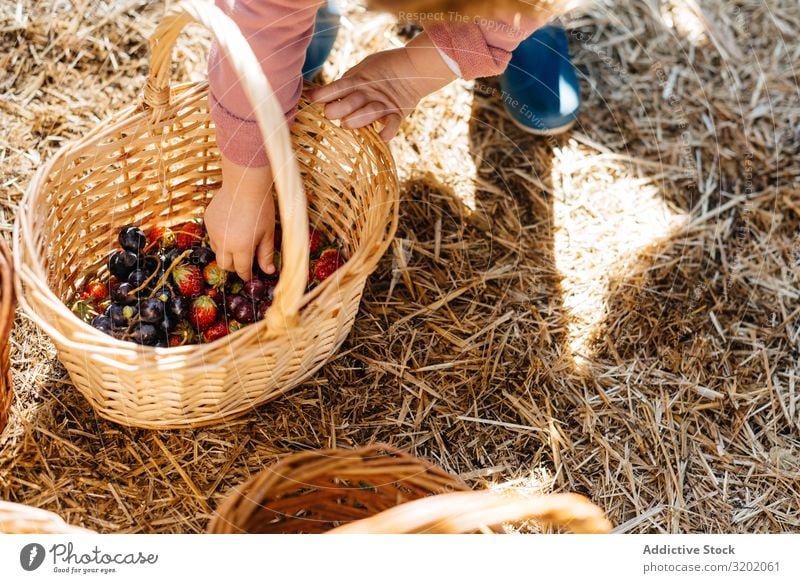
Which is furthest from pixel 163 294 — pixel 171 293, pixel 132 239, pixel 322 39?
pixel 322 39

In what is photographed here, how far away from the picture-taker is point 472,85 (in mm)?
1636

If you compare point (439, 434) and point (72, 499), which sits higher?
point (72, 499)

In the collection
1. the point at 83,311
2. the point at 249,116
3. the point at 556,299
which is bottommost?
the point at 556,299

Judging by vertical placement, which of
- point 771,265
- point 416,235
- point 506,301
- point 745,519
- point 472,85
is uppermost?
point 472,85

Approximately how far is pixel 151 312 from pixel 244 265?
15 centimetres

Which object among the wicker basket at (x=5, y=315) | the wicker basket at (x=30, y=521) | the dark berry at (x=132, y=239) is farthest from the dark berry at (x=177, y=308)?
the wicker basket at (x=30, y=521)

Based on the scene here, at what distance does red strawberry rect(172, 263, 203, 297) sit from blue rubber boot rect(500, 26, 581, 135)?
2.43 ft

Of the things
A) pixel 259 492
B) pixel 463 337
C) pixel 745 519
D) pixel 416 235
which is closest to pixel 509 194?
pixel 416 235

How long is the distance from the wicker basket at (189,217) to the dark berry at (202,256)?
0.45 ft

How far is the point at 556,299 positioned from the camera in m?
1.43

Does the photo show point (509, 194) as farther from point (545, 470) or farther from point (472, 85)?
point (545, 470)

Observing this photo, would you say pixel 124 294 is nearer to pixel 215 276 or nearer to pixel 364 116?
pixel 215 276

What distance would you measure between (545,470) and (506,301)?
311 millimetres

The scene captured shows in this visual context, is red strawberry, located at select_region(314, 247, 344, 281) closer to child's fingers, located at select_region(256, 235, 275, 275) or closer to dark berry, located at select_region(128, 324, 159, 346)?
child's fingers, located at select_region(256, 235, 275, 275)
